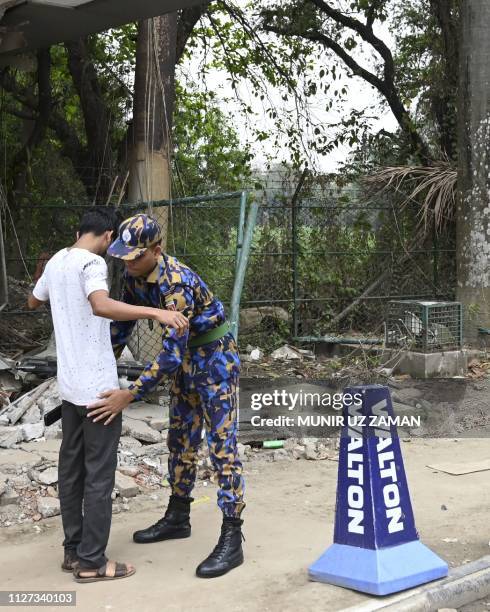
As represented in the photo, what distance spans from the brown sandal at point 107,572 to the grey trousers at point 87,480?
32mm

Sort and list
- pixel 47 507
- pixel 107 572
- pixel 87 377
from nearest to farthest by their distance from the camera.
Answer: pixel 87 377 < pixel 107 572 < pixel 47 507

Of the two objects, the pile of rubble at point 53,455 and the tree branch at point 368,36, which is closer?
the pile of rubble at point 53,455

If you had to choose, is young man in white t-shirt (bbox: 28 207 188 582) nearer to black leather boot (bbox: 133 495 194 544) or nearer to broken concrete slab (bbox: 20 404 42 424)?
black leather boot (bbox: 133 495 194 544)

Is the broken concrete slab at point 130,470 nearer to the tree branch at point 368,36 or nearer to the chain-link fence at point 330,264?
the chain-link fence at point 330,264

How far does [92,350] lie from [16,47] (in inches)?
153

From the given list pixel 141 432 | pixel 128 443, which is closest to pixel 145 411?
pixel 141 432

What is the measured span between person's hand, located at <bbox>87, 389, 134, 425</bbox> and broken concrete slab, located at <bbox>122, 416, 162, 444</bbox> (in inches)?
105

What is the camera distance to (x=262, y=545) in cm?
457

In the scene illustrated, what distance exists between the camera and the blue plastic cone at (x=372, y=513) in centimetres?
387

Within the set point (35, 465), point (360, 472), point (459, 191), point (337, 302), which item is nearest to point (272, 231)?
point (337, 302)

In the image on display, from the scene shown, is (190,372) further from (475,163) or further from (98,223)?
(475,163)

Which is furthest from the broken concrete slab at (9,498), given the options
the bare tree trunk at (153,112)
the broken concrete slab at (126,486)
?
the bare tree trunk at (153,112)

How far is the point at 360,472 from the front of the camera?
156 inches

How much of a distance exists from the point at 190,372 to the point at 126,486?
1.65 m
